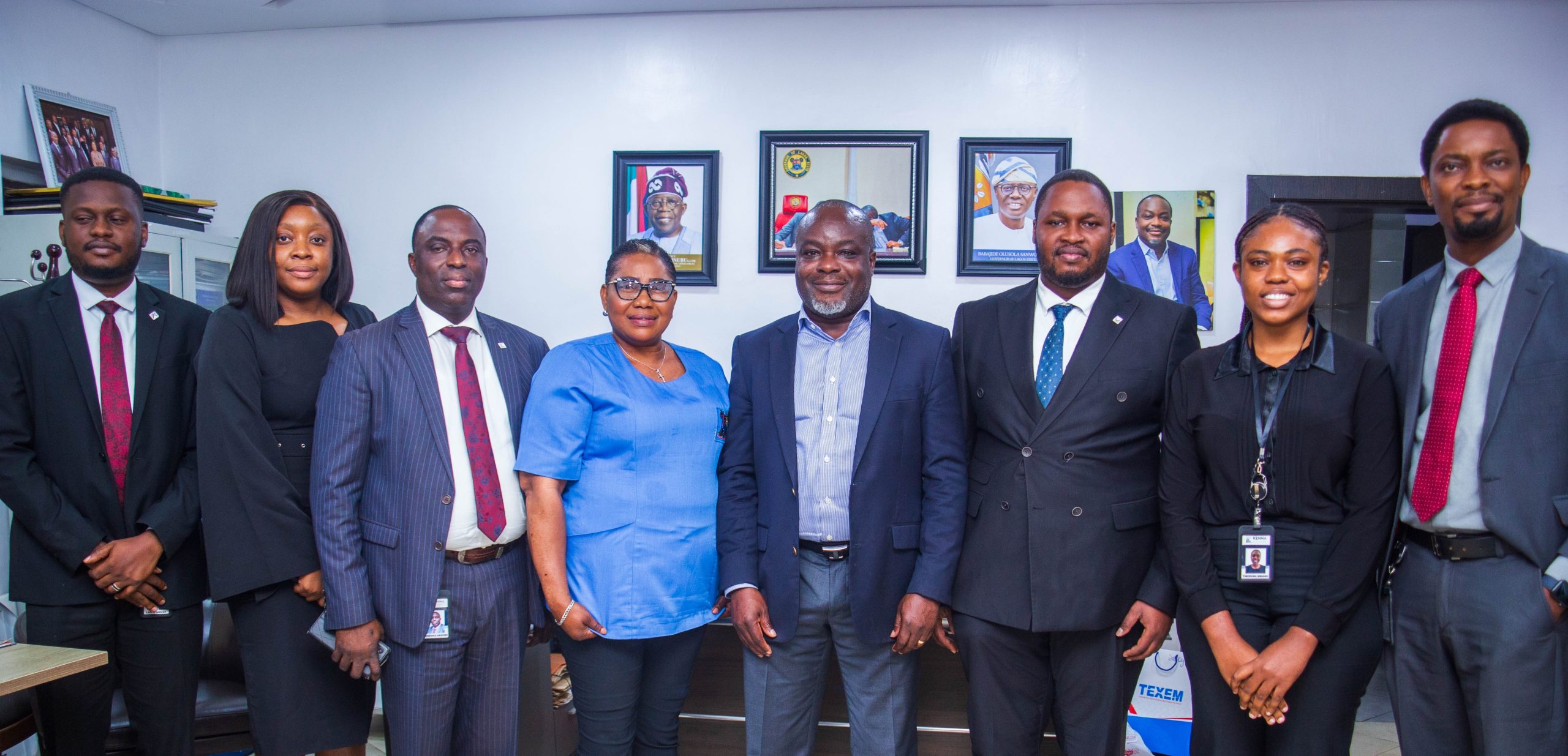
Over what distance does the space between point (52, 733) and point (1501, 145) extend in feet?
12.2

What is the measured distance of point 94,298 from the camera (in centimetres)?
228

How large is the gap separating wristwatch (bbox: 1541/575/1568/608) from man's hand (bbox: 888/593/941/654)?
3.94 ft

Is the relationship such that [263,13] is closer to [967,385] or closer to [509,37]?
[509,37]

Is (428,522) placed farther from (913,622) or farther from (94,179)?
(94,179)

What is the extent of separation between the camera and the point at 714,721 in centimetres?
281

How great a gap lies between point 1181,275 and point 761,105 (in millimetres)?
1843

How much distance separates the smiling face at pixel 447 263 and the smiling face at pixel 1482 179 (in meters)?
2.26

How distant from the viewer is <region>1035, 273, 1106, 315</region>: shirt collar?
203 cm

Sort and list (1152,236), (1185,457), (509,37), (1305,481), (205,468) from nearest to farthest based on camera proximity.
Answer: (1305,481) → (1185,457) → (205,468) → (1152,236) → (509,37)

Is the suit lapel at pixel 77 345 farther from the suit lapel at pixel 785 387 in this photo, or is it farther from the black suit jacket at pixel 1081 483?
the black suit jacket at pixel 1081 483

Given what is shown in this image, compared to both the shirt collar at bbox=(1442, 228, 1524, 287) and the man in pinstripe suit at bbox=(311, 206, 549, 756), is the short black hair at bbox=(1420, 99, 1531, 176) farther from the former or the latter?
the man in pinstripe suit at bbox=(311, 206, 549, 756)

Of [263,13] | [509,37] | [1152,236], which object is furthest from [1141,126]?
[263,13]

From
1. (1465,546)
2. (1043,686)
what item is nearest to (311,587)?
(1043,686)

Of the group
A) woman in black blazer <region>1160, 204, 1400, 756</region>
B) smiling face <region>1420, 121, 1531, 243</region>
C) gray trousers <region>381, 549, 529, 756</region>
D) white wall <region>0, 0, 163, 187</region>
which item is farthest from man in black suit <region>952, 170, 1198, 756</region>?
white wall <region>0, 0, 163, 187</region>
